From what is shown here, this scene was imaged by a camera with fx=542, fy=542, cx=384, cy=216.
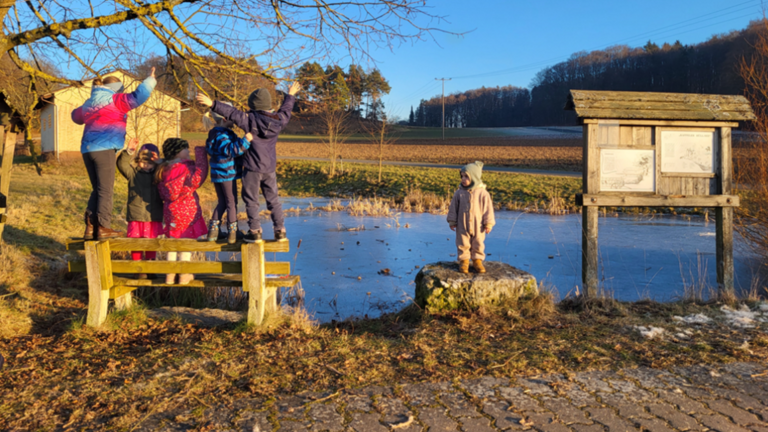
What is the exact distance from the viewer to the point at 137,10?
501cm

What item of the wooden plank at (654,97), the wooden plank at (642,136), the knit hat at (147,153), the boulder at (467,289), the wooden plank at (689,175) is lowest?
the boulder at (467,289)

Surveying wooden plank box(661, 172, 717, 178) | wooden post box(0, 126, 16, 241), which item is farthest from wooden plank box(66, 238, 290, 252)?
wooden plank box(661, 172, 717, 178)

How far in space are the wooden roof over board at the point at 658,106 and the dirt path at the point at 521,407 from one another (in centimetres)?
362

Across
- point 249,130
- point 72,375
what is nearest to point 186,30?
point 249,130

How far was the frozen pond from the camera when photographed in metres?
7.36

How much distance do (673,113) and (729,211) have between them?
1.41 metres

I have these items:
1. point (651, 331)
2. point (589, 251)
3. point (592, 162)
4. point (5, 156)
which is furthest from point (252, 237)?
point (592, 162)

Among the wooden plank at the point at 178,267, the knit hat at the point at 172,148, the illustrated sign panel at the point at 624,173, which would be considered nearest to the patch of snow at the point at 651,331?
the illustrated sign panel at the point at 624,173

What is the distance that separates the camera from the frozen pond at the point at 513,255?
7.36 m

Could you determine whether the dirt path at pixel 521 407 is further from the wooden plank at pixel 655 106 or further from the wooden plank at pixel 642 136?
the wooden plank at pixel 655 106

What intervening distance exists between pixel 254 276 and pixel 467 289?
7.05 ft

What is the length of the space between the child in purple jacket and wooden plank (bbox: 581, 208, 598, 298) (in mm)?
3659

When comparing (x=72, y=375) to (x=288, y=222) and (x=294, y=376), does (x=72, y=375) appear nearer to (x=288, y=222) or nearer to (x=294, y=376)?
(x=294, y=376)

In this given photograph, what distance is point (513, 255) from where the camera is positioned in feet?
32.8
